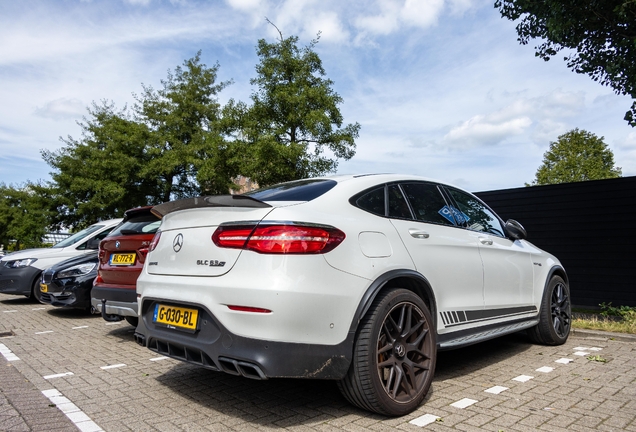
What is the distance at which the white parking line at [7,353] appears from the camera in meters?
5.40

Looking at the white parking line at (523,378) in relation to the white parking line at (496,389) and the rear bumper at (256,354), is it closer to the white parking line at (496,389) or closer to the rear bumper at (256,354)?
the white parking line at (496,389)

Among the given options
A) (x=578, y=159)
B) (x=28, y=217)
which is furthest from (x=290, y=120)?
(x=578, y=159)

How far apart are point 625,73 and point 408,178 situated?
806 centimetres

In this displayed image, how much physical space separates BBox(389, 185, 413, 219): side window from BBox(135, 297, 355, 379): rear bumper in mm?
1096

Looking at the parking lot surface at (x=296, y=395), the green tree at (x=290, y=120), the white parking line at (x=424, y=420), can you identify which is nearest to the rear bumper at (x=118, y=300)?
the parking lot surface at (x=296, y=395)

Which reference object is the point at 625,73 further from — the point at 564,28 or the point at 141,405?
the point at 141,405

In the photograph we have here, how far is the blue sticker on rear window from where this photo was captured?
175 inches

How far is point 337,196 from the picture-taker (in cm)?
354

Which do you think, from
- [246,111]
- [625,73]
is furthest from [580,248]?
[246,111]

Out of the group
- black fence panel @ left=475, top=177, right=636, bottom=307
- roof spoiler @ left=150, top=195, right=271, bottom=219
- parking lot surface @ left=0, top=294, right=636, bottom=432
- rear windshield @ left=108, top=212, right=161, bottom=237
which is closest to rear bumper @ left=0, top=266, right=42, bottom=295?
parking lot surface @ left=0, top=294, right=636, bottom=432

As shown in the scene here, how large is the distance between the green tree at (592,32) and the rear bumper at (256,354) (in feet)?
26.0

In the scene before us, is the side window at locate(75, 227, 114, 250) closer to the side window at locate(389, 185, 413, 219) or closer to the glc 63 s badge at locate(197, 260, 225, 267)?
the glc 63 s badge at locate(197, 260, 225, 267)

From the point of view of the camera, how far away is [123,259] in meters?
6.05

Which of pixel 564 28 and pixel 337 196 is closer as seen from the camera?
pixel 337 196
